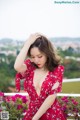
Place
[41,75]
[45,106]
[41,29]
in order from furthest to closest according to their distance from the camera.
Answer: [41,29] < [41,75] < [45,106]

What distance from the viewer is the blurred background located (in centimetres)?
314

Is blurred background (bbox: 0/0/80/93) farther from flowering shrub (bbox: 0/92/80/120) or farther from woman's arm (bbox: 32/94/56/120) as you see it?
woman's arm (bbox: 32/94/56/120)

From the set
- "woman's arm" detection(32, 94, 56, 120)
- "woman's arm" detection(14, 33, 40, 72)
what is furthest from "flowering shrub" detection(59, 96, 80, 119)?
"woman's arm" detection(14, 33, 40, 72)

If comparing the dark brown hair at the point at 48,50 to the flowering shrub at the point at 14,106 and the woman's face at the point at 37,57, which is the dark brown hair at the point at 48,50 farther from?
the flowering shrub at the point at 14,106

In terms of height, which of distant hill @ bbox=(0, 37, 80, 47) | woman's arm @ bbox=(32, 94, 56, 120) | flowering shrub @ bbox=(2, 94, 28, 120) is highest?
distant hill @ bbox=(0, 37, 80, 47)

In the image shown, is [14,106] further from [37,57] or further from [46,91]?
[37,57]

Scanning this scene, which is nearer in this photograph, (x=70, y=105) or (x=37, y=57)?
(x=37, y=57)

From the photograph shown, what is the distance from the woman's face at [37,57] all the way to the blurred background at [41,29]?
1042mm

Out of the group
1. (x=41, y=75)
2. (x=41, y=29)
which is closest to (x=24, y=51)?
(x=41, y=75)

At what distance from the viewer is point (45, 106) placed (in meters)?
2.07

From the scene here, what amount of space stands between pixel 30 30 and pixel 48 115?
Answer: 1.25m

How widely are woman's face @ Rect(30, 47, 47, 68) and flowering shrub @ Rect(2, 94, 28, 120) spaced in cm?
119

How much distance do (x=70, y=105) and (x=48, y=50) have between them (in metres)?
1.29

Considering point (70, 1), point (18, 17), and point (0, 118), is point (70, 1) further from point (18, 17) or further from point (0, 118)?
point (0, 118)
